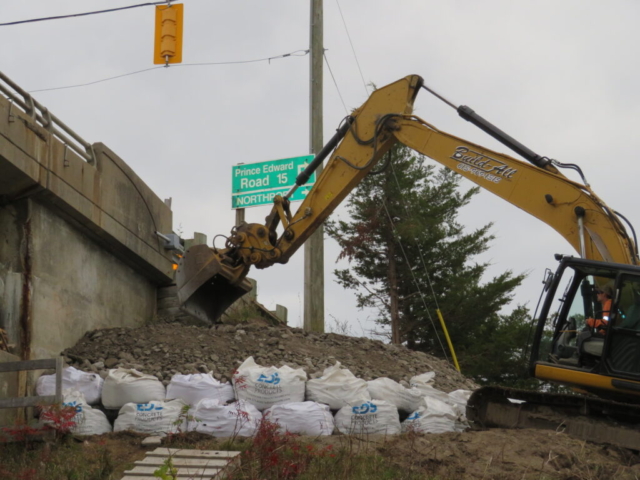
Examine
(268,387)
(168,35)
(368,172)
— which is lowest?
(268,387)

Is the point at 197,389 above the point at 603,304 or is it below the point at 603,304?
below

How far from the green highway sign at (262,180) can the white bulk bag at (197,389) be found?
5012mm

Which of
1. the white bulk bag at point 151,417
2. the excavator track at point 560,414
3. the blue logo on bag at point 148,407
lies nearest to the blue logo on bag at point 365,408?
the excavator track at point 560,414

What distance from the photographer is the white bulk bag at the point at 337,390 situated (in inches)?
423

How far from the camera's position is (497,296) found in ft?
81.7

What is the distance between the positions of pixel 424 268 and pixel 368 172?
1270 cm

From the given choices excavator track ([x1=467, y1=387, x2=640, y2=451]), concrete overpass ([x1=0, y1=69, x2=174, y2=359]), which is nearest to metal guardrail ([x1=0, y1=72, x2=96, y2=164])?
concrete overpass ([x1=0, y1=69, x2=174, y2=359])

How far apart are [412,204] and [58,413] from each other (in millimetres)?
16611

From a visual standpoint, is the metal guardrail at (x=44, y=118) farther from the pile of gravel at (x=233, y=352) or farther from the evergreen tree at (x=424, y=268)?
the evergreen tree at (x=424, y=268)

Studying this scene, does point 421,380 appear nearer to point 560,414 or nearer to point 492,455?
point 560,414

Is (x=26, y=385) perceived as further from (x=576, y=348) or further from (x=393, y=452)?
(x=576, y=348)

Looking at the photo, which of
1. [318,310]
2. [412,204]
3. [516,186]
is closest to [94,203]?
[318,310]

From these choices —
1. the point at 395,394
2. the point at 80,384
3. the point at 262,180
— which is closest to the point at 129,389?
the point at 80,384

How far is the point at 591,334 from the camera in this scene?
9.06 metres
